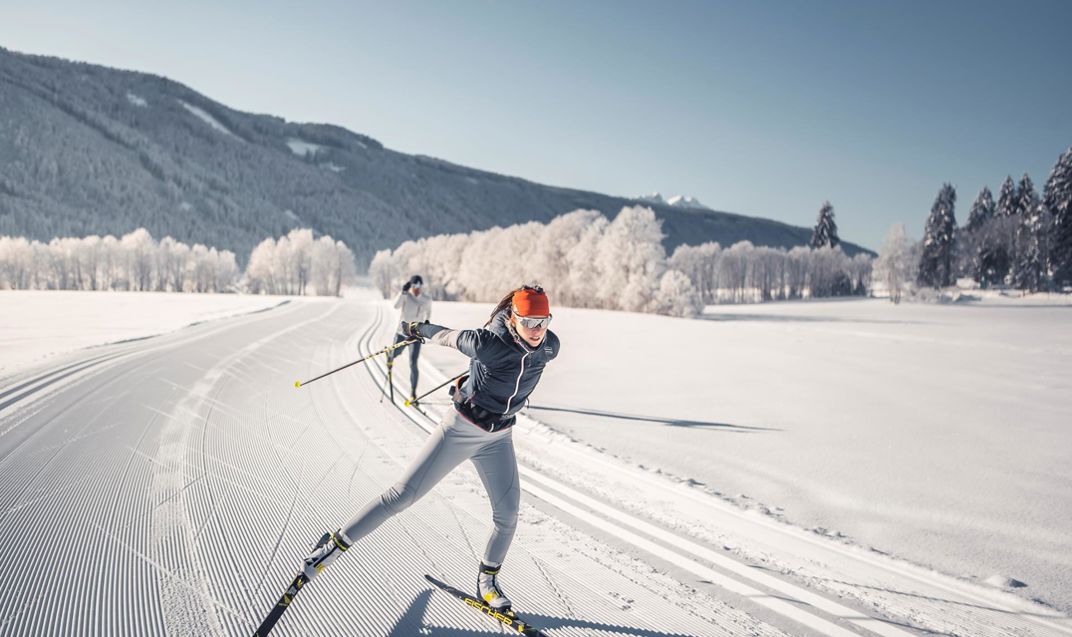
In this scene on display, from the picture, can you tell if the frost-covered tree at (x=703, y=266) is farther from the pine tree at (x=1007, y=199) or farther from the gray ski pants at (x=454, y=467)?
the gray ski pants at (x=454, y=467)

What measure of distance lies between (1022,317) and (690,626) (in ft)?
148

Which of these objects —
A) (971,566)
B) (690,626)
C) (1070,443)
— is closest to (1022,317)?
(1070,443)

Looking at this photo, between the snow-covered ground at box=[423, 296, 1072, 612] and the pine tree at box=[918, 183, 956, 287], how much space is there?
69152 millimetres

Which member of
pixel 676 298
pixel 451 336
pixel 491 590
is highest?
pixel 676 298

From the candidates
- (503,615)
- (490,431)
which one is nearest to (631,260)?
(490,431)

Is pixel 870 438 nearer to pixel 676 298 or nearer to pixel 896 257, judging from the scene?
pixel 676 298

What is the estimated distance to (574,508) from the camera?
4.86 m

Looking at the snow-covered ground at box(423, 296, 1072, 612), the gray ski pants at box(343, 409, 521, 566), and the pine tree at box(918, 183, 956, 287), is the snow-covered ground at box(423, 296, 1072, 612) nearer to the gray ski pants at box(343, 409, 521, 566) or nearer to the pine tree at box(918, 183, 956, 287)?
the gray ski pants at box(343, 409, 521, 566)

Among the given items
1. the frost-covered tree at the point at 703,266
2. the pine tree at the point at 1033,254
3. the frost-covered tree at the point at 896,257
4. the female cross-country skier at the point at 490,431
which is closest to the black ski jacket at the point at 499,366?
the female cross-country skier at the point at 490,431

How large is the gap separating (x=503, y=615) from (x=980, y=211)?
116695 mm

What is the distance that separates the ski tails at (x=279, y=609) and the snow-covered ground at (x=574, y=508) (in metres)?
0.17

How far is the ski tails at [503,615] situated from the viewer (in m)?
3.08

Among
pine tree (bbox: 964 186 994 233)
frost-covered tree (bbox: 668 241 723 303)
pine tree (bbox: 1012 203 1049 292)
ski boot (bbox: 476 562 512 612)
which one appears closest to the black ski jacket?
ski boot (bbox: 476 562 512 612)

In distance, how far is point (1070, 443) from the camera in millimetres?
7066
